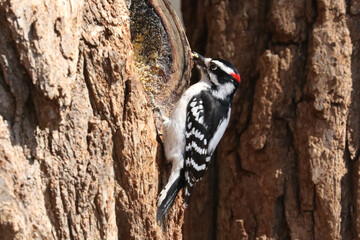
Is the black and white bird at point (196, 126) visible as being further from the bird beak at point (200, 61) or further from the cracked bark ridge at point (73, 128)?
the cracked bark ridge at point (73, 128)

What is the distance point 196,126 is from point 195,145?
0.16 meters

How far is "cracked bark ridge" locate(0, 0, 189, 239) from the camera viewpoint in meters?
2.83

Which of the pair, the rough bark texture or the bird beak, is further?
the bird beak

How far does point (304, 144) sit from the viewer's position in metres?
4.39

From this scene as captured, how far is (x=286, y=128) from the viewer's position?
177 inches

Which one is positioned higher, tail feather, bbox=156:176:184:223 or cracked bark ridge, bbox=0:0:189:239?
cracked bark ridge, bbox=0:0:189:239

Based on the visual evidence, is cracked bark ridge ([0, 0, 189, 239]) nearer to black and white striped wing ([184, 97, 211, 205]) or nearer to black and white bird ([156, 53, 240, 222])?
black and white bird ([156, 53, 240, 222])

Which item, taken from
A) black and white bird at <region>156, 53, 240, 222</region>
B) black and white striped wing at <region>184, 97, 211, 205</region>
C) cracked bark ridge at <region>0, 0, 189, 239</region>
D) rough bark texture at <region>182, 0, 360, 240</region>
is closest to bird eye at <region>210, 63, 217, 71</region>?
black and white bird at <region>156, 53, 240, 222</region>

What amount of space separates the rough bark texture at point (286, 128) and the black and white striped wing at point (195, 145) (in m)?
0.60

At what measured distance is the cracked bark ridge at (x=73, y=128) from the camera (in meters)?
2.83

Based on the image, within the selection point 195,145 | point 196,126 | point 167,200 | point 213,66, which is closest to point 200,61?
point 213,66

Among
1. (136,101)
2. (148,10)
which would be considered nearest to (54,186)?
(136,101)

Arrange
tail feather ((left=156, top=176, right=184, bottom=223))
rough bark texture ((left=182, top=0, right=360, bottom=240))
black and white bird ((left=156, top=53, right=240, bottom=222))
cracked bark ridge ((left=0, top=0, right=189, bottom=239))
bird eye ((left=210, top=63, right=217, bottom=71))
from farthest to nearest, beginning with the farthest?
1. bird eye ((left=210, top=63, right=217, bottom=71))
2. rough bark texture ((left=182, top=0, right=360, bottom=240))
3. black and white bird ((left=156, top=53, right=240, bottom=222))
4. tail feather ((left=156, top=176, right=184, bottom=223))
5. cracked bark ridge ((left=0, top=0, right=189, bottom=239))

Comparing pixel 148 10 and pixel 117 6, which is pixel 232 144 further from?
pixel 117 6
